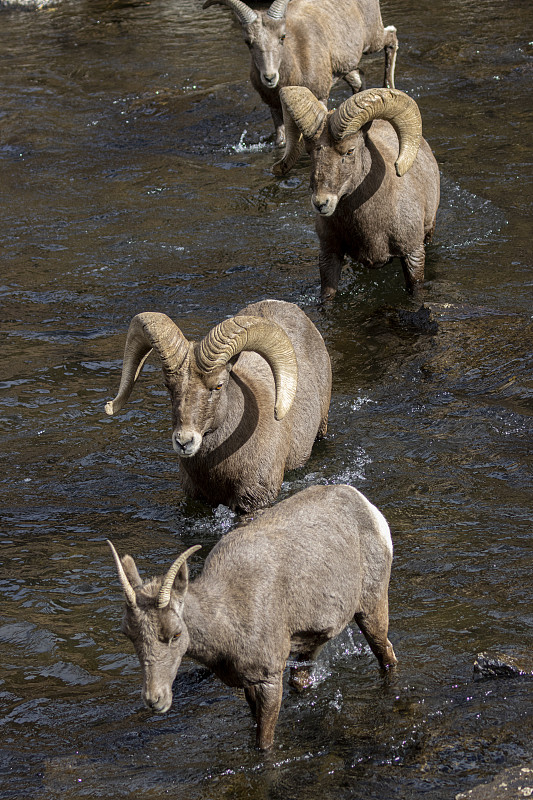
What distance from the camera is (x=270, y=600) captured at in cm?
594

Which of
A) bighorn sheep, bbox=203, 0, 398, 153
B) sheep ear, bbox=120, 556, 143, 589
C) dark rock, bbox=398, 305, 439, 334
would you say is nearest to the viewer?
sheep ear, bbox=120, 556, 143, 589

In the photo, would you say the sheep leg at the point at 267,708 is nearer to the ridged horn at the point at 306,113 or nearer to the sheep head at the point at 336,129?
the sheep head at the point at 336,129

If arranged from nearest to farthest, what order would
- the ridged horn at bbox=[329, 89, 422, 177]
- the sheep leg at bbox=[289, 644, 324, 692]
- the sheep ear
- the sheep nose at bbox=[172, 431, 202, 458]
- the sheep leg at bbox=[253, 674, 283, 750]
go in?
the sheep ear, the sheep leg at bbox=[253, 674, 283, 750], the sheep leg at bbox=[289, 644, 324, 692], the sheep nose at bbox=[172, 431, 202, 458], the ridged horn at bbox=[329, 89, 422, 177]

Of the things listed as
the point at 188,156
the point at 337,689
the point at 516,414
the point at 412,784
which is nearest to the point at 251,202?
the point at 188,156

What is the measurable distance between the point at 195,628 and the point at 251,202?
431 inches

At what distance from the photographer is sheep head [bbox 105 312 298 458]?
7.45 m

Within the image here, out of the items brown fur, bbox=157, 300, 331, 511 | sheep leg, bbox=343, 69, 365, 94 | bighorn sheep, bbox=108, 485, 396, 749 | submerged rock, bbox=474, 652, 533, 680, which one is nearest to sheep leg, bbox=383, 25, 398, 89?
sheep leg, bbox=343, 69, 365, 94

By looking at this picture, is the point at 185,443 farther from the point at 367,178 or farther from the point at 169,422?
the point at 367,178

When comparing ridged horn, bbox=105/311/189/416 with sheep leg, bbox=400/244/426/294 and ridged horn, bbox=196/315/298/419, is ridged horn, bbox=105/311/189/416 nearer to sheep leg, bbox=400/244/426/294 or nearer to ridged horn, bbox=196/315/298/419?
ridged horn, bbox=196/315/298/419

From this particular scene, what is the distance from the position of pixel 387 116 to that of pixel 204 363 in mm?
4910

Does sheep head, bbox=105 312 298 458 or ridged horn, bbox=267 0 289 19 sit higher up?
ridged horn, bbox=267 0 289 19

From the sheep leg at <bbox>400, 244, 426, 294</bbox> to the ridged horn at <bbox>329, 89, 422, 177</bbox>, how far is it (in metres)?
1.13

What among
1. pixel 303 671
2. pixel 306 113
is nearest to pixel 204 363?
pixel 303 671

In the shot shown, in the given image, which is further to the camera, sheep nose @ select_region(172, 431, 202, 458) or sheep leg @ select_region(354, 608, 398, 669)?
sheep nose @ select_region(172, 431, 202, 458)
